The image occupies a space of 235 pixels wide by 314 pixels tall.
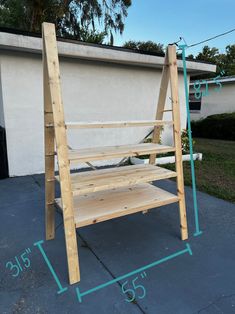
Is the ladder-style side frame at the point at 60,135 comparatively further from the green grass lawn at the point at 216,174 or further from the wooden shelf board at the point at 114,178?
the green grass lawn at the point at 216,174

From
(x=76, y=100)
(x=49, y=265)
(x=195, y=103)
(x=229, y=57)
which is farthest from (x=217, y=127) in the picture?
(x=229, y=57)

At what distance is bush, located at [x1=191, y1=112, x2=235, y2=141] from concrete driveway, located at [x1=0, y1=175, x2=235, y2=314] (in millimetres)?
8039

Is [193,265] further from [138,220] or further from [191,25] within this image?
[191,25]

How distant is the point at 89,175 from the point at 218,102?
457 inches

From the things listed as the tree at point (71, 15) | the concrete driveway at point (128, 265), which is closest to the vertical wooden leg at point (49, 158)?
the concrete driveway at point (128, 265)

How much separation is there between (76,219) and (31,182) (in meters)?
2.81

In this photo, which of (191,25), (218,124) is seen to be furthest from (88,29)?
(218,124)

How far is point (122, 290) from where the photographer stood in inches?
70.3

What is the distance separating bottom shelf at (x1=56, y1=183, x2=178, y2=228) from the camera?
6.50ft

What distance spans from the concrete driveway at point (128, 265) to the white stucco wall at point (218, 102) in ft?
32.5

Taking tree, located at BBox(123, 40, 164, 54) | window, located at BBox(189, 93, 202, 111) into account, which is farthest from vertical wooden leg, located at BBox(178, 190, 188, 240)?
tree, located at BBox(123, 40, 164, 54)

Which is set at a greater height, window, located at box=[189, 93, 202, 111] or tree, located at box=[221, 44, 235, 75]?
tree, located at box=[221, 44, 235, 75]

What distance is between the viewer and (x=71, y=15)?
478 inches

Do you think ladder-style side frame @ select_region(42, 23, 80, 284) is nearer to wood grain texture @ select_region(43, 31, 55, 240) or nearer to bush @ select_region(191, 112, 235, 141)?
wood grain texture @ select_region(43, 31, 55, 240)
